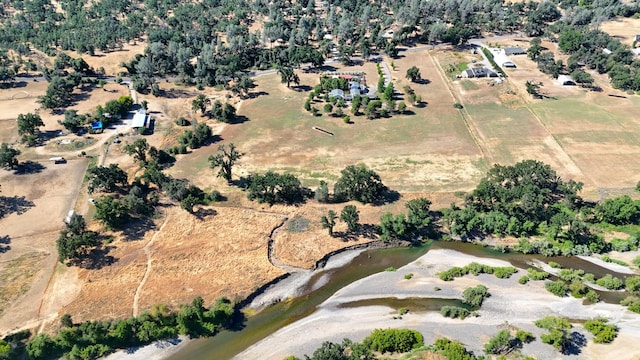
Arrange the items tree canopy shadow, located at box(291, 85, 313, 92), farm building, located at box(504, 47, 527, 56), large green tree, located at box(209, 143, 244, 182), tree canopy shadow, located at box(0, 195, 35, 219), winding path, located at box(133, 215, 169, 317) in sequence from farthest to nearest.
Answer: farm building, located at box(504, 47, 527, 56) < tree canopy shadow, located at box(291, 85, 313, 92) < large green tree, located at box(209, 143, 244, 182) < tree canopy shadow, located at box(0, 195, 35, 219) < winding path, located at box(133, 215, 169, 317)

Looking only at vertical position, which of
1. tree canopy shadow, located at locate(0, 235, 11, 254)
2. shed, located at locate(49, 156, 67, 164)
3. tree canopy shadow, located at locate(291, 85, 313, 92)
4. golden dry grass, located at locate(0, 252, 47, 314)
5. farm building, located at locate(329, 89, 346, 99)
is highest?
farm building, located at locate(329, 89, 346, 99)

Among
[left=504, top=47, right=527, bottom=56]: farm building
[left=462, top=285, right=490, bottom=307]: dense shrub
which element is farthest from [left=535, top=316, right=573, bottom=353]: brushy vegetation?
[left=504, top=47, right=527, bottom=56]: farm building

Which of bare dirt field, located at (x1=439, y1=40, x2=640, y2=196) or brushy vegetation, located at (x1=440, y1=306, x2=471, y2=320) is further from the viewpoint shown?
bare dirt field, located at (x1=439, y1=40, x2=640, y2=196)

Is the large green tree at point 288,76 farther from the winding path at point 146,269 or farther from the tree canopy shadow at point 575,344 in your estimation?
the tree canopy shadow at point 575,344

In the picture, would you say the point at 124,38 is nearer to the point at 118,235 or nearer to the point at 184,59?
the point at 184,59

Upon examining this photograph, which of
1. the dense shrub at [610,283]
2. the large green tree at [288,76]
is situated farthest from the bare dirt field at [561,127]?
the large green tree at [288,76]

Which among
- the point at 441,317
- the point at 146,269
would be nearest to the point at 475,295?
the point at 441,317

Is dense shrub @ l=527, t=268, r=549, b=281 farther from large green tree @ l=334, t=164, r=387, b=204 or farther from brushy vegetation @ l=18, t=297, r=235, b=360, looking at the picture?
brushy vegetation @ l=18, t=297, r=235, b=360
